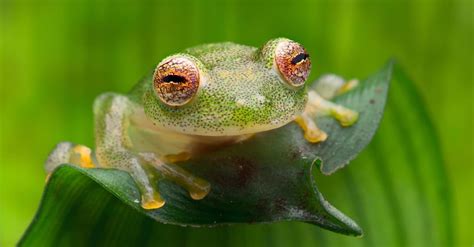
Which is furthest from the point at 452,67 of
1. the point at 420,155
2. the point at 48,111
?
the point at 48,111

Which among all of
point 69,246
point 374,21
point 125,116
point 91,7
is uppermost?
point 374,21

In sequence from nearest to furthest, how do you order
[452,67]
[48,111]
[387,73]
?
[387,73]
[48,111]
[452,67]

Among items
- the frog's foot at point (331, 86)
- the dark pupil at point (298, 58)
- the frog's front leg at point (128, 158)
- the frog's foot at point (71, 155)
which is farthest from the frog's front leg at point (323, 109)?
the frog's foot at point (71, 155)

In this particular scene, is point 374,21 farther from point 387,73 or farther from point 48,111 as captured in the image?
point 48,111

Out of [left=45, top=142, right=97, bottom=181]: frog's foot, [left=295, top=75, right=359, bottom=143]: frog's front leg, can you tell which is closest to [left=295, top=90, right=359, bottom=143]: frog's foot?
[left=295, top=75, right=359, bottom=143]: frog's front leg

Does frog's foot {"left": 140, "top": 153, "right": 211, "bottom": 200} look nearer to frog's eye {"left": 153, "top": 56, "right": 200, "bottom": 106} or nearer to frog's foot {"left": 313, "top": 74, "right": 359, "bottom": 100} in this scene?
frog's eye {"left": 153, "top": 56, "right": 200, "bottom": 106}
